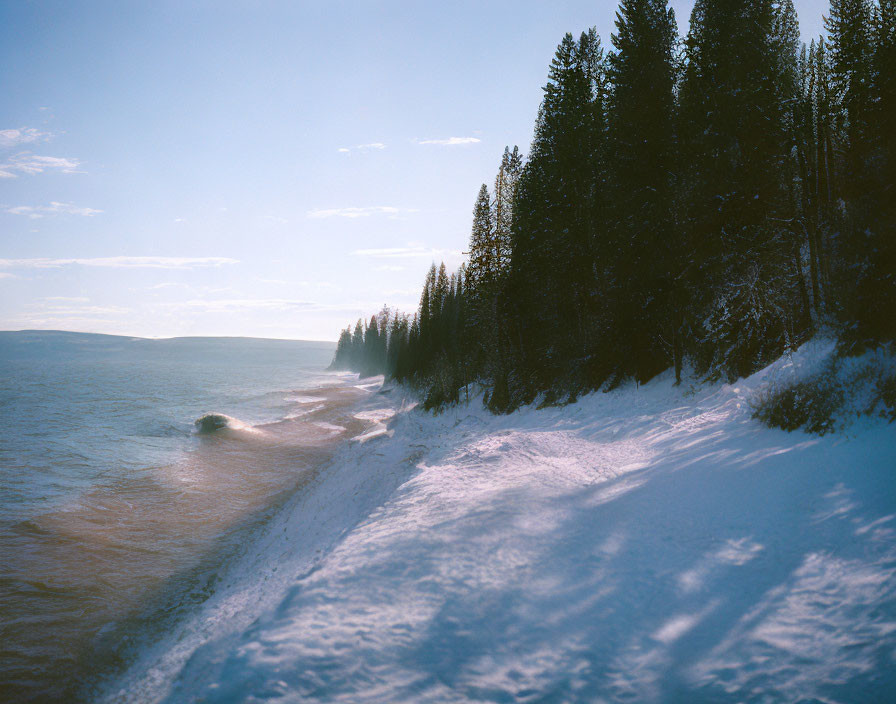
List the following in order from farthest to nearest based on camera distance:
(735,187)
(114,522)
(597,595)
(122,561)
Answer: (735,187)
(114,522)
(122,561)
(597,595)

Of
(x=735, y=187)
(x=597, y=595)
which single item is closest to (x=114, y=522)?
(x=597, y=595)

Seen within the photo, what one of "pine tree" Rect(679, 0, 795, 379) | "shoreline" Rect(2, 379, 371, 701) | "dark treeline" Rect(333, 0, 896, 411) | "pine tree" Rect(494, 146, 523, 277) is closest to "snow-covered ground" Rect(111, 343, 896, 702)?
"shoreline" Rect(2, 379, 371, 701)

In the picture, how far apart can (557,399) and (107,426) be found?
27.9 metres

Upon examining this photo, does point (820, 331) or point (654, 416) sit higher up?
point (820, 331)

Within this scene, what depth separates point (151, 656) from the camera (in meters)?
6.04

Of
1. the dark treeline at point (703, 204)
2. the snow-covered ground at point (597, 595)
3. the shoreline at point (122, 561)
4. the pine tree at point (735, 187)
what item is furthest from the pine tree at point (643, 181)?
the shoreline at point (122, 561)

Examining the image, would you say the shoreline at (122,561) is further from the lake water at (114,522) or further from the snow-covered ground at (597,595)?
the snow-covered ground at (597,595)

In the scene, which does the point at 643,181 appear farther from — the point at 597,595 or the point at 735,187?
the point at 597,595

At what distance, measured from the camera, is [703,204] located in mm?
14422

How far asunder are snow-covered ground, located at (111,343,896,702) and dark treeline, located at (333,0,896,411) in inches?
183

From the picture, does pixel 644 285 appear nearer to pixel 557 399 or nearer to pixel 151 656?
pixel 557 399

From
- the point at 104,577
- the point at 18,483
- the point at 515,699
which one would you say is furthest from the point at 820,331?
the point at 18,483

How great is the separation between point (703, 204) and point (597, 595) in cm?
1443

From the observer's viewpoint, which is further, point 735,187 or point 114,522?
point 735,187
